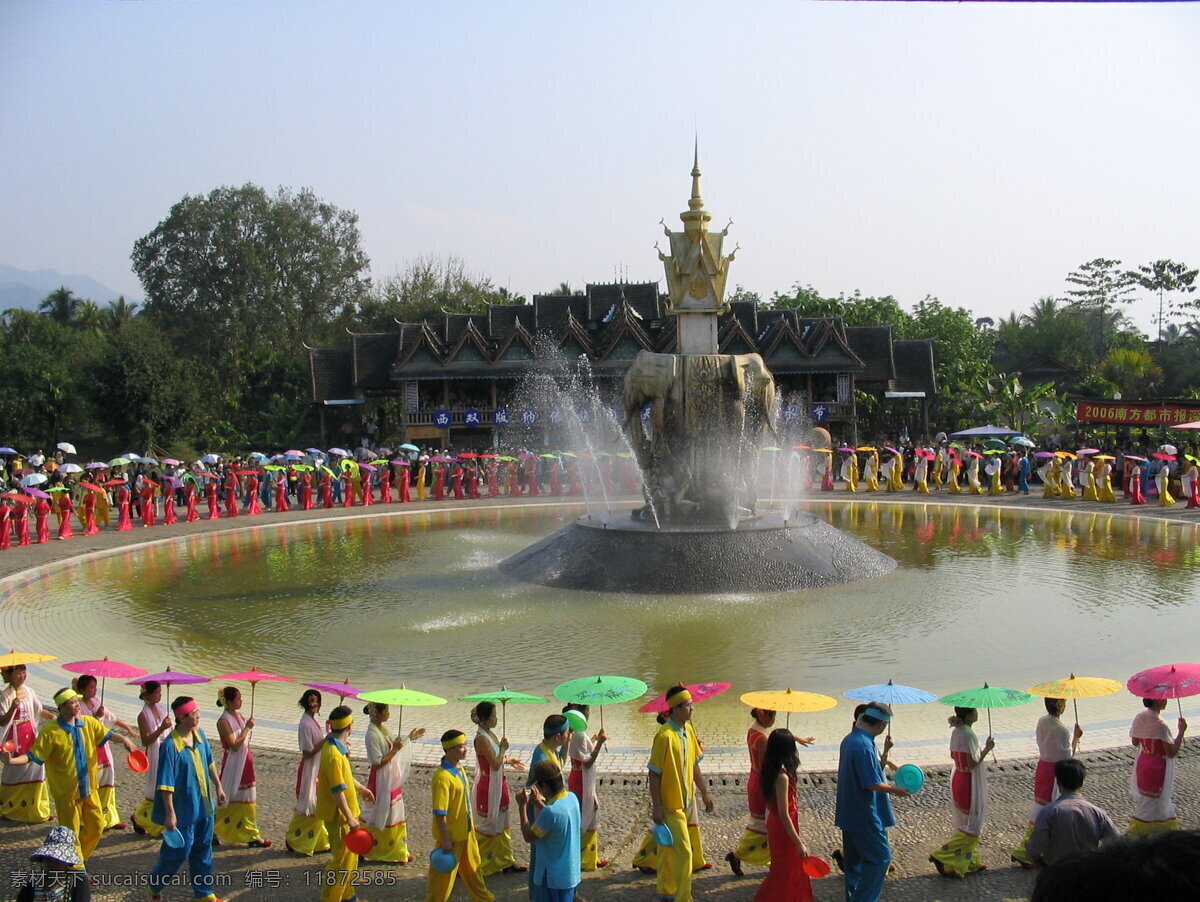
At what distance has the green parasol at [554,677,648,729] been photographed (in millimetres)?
7312

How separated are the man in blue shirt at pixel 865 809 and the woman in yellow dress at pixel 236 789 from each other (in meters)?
4.35

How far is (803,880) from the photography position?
242 inches

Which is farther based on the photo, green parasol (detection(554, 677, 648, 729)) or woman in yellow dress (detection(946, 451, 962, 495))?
woman in yellow dress (detection(946, 451, 962, 495))

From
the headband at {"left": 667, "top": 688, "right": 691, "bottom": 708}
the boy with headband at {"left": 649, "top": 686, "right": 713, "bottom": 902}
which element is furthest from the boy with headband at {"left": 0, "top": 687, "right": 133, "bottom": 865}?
the headband at {"left": 667, "top": 688, "right": 691, "bottom": 708}

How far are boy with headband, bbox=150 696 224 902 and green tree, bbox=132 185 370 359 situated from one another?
184ft

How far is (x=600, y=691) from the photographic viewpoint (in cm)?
736

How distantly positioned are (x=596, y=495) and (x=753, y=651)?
Result: 22.0 meters

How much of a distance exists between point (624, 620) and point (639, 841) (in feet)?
24.0

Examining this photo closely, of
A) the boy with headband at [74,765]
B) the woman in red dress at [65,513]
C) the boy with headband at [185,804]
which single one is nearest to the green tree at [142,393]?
the woman in red dress at [65,513]

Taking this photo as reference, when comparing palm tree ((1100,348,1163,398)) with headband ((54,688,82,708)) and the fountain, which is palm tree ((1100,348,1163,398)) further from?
headband ((54,688,82,708))

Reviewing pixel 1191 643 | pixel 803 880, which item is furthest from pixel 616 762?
pixel 1191 643

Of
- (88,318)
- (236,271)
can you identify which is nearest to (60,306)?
(88,318)

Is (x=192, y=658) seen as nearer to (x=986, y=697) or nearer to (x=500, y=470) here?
(x=986, y=697)

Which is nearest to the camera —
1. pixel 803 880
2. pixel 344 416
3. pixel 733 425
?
pixel 803 880
